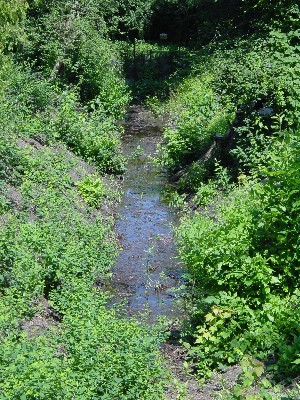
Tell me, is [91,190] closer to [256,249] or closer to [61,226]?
[61,226]

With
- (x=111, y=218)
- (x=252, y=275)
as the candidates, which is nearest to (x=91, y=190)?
(x=111, y=218)

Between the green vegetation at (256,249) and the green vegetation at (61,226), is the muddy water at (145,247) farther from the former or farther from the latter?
the green vegetation at (256,249)

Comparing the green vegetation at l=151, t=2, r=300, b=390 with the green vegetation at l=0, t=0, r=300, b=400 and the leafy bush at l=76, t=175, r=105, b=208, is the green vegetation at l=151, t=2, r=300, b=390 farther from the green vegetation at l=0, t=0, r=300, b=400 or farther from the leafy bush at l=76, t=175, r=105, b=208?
the leafy bush at l=76, t=175, r=105, b=208

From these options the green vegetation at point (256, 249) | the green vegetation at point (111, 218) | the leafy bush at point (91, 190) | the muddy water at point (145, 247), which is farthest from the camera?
the leafy bush at point (91, 190)

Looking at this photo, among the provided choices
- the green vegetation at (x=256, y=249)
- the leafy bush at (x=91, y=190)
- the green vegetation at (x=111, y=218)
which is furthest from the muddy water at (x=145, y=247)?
the green vegetation at (x=256, y=249)

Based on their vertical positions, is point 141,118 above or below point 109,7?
below

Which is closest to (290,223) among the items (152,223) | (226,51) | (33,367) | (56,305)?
(56,305)

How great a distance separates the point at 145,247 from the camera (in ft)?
44.5

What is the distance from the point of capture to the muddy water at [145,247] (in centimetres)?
1138

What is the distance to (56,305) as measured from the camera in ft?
32.2

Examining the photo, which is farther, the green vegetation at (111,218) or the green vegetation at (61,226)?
the green vegetation at (111,218)

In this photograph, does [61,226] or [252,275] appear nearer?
[252,275]

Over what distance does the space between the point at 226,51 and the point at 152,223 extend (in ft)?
32.6

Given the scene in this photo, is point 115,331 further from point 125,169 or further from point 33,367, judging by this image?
point 125,169
